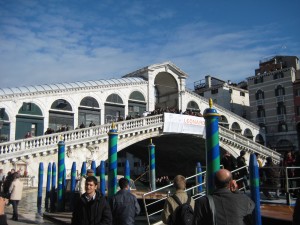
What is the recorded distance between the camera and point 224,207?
3.19 meters

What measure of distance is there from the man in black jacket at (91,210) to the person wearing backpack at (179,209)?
0.86 meters

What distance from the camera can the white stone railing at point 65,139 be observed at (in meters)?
18.7

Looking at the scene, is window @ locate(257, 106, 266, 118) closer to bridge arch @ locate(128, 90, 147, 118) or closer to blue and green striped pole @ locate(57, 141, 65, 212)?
bridge arch @ locate(128, 90, 147, 118)

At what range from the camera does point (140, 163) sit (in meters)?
40.1

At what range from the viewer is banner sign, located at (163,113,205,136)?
85.4 ft

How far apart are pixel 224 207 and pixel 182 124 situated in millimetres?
23631

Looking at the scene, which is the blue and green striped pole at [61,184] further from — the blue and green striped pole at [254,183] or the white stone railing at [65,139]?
the blue and green striped pole at [254,183]

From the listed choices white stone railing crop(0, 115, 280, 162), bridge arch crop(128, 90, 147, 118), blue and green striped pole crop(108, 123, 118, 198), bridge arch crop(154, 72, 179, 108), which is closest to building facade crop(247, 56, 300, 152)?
white stone railing crop(0, 115, 280, 162)

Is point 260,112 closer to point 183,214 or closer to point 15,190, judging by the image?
point 15,190

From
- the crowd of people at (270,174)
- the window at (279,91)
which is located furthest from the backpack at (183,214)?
the window at (279,91)

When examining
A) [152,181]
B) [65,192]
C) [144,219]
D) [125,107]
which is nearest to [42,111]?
[125,107]

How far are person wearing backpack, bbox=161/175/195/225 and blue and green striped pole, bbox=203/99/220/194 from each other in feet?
2.84

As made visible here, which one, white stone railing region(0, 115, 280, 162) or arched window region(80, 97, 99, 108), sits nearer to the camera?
white stone railing region(0, 115, 280, 162)

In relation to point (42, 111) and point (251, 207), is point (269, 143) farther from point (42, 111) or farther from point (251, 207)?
point (251, 207)
